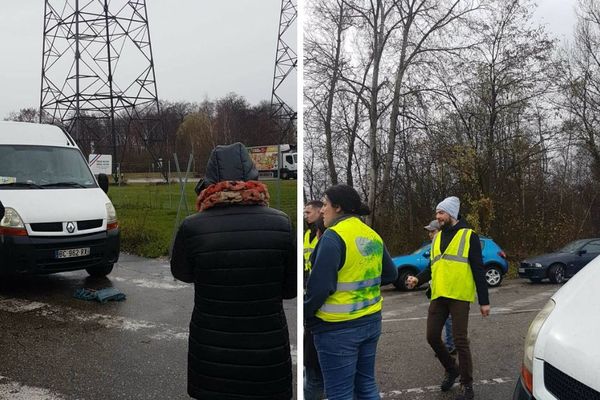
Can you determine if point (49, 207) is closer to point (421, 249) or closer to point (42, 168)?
point (42, 168)

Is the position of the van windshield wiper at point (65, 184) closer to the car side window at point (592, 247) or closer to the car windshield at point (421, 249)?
the car windshield at point (421, 249)

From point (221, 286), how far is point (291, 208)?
283 millimetres

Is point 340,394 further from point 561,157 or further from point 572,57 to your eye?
point 572,57

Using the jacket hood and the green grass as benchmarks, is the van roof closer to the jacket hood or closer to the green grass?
the green grass

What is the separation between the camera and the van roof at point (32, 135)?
3697 millimetres

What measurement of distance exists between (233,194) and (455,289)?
0.98 metres

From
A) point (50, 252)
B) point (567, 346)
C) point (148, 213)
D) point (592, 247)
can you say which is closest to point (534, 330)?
point (567, 346)

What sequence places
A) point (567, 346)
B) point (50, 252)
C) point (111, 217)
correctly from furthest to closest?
1. point (111, 217)
2. point (50, 252)
3. point (567, 346)

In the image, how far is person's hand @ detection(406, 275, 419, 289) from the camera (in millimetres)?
1808

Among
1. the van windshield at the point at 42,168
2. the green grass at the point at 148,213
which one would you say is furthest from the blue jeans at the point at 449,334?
the van windshield at the point at 42,168

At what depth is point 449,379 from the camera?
1832 millimetres

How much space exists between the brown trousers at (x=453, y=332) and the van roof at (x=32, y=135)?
301 cm

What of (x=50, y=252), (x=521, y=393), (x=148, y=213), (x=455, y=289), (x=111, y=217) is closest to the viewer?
(x=521, y=393)

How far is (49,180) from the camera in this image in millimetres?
3816
